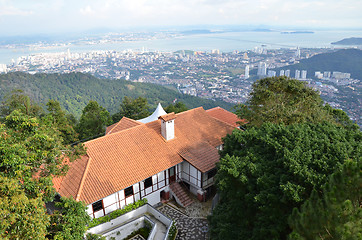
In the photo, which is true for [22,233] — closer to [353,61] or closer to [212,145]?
[212,145]

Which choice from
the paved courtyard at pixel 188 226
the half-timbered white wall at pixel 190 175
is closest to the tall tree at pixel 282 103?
the half-timbered white wall at pixel 190 175

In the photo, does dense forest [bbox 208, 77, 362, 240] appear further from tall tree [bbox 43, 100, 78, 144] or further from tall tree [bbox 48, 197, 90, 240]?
tall tree [bbox 43, 100, 78, 144]

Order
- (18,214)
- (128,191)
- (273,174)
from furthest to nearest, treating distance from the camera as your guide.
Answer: (128,191) → (273,174) → (18,214)

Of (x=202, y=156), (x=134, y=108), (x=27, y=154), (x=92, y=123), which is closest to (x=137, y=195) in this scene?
(x=202, y=156)

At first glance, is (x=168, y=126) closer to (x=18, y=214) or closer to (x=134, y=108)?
(x=18, y=214)

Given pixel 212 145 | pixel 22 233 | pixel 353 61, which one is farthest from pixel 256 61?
pixel 22 233

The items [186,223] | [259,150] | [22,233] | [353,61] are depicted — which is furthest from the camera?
[353,61]
